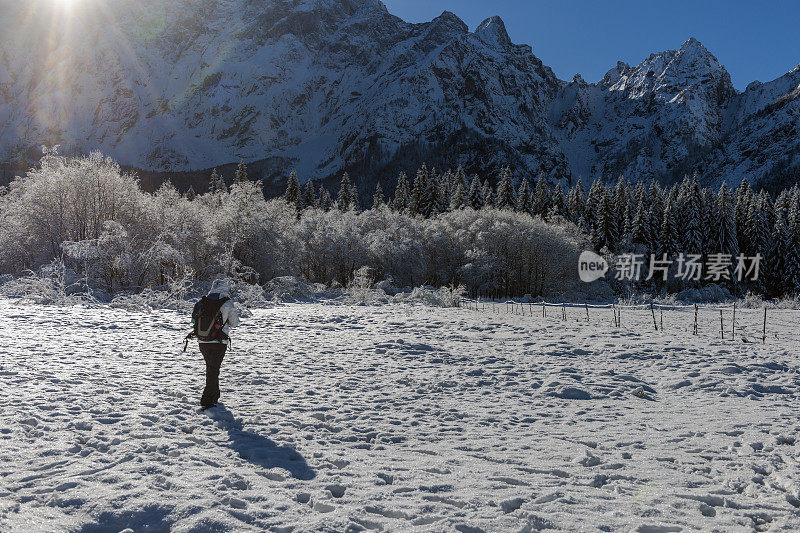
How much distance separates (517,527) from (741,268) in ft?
266

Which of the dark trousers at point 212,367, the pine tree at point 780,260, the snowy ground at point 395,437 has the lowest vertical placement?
the snowy ground at point 395,437

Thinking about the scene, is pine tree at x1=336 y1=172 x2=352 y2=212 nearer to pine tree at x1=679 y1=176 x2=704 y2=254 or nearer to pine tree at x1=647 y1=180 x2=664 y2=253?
pine tree at x1=647 y1=180 x2=664 y2=253

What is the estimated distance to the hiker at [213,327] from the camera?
7.71m

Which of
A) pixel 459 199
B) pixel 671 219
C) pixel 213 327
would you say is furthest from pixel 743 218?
pixel 213 327

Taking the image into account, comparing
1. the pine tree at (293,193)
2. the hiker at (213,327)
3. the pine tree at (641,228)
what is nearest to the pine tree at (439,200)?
the pine tree at (293,193)

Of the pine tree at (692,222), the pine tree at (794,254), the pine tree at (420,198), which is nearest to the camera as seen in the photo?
the pine tree at (794,254)

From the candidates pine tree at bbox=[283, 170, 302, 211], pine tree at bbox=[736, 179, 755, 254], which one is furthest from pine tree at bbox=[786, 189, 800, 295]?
pine tree at bbox=[283, 170, 302, 211]

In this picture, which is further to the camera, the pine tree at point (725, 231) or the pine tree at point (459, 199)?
the pine tree at point (725, 231)

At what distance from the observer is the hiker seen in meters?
7.71

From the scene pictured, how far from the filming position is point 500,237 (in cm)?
5422

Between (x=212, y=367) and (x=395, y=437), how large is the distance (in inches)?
133

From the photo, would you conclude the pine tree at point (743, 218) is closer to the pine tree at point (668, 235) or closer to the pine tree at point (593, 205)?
the pine tree at point (668, 235)

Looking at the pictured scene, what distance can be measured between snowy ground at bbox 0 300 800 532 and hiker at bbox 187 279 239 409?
472mm

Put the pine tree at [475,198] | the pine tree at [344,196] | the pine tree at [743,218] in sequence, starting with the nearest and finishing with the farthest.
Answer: the pine tree at [475,198], the pine tree at [743,218], the pine tree at [344,196]
